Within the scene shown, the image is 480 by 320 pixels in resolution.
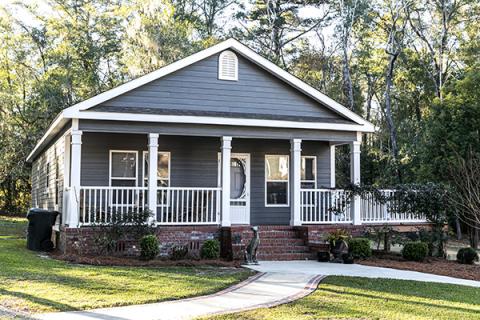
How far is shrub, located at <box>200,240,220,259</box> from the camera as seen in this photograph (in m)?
13.1

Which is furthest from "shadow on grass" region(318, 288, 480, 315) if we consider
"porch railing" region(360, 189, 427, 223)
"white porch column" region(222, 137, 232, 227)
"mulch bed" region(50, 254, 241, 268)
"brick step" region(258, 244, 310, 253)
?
"porch railing" region(360, 189, 427, 223)

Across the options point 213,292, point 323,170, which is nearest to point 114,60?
point 323,170

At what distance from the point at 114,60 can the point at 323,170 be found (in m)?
22.7

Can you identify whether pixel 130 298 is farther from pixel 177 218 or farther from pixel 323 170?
pixel 323 170

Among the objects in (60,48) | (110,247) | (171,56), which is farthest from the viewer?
(60,48)

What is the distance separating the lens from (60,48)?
33781 mm

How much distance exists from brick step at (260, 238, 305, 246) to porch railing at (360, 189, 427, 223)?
7.64ft

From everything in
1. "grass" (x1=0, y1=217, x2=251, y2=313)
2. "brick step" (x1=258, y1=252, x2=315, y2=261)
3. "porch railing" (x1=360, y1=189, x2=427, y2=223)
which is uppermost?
"porch railing" (x1=360, y1=189, x2=427, y2=223)

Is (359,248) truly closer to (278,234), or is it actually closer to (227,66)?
(278,234)

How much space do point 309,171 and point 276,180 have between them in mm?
1286

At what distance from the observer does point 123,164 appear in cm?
1572

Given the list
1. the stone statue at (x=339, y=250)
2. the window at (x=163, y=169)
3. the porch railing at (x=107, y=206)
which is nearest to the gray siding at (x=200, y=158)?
the window at (x=163, y=169)

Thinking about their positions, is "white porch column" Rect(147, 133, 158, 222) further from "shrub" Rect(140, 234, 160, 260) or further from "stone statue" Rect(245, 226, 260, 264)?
"stone statue" Rect(245, 226, 260, 264)

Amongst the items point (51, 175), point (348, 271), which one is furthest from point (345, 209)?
point (51, 175)
